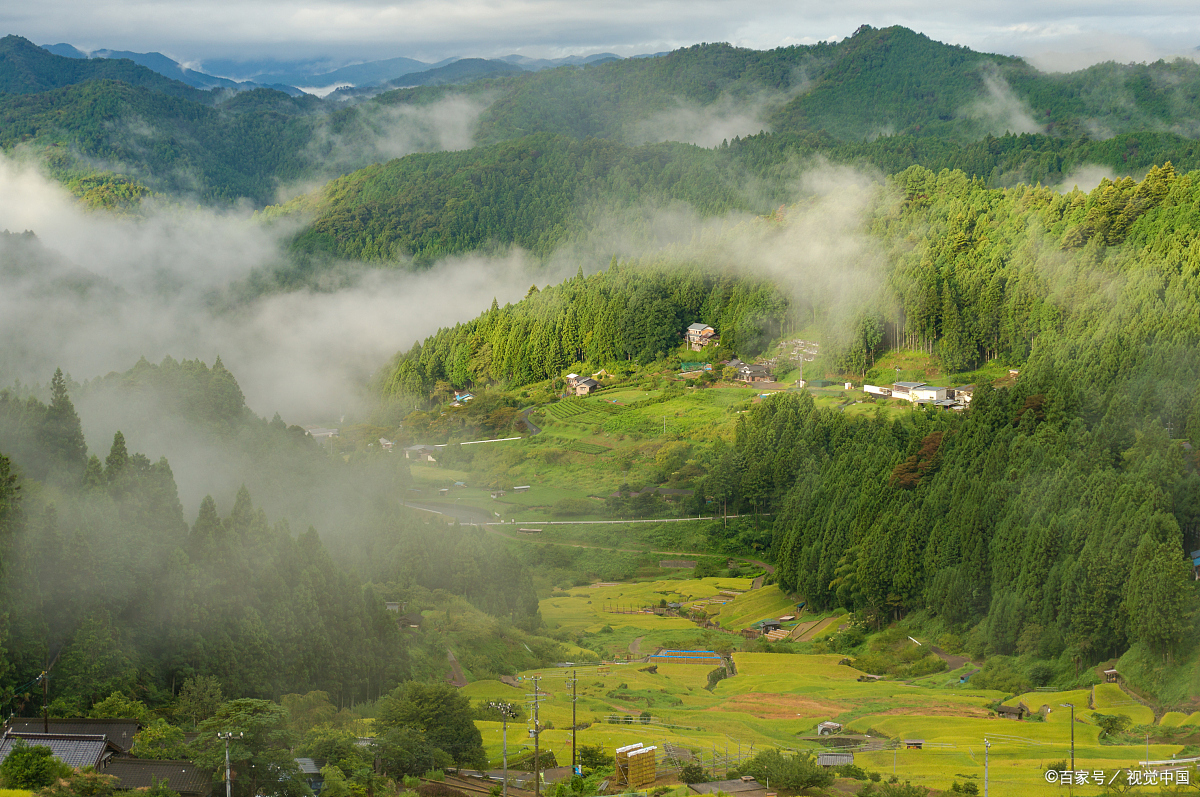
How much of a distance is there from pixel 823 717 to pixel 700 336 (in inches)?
3677

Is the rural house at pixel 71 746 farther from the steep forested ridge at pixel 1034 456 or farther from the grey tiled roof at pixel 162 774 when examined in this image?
the steep forested ridge at pixel 1034 456

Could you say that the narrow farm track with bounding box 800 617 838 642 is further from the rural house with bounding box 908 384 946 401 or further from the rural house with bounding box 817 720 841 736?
the rural house with bounding box 908 384 946 401

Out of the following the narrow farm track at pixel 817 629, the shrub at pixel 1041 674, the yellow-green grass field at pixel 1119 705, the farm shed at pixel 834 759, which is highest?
the farm shed at pixel 834 759

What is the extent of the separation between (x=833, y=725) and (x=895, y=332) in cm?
7492

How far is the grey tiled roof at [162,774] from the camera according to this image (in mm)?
41469

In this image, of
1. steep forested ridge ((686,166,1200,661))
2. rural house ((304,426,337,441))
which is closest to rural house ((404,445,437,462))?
rural house ((304,426,337,441))

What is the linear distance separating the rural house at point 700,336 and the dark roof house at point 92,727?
110 m

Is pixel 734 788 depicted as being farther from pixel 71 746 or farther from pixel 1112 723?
pixel 71 746

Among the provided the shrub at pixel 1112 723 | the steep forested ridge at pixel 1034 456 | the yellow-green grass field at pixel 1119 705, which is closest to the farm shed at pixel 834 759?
the shrub at pixel 1112 723

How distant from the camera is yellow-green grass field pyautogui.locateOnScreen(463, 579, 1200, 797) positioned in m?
51.4

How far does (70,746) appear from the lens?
42.9 meters

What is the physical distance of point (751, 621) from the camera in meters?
87.2

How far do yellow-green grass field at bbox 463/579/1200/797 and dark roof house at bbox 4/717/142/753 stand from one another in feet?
Answer: 48.4

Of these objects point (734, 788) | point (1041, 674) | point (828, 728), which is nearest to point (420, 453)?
point (1041, 674)
